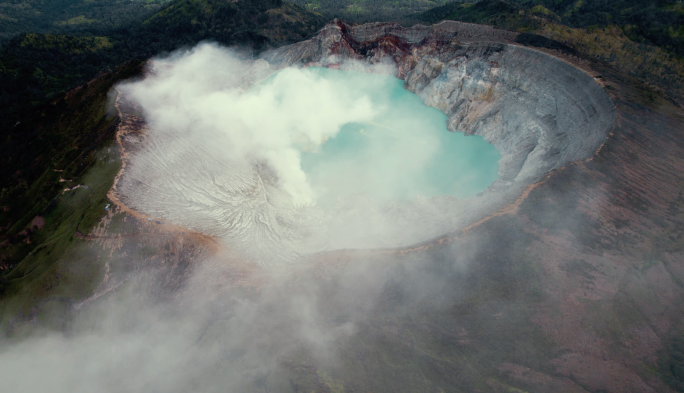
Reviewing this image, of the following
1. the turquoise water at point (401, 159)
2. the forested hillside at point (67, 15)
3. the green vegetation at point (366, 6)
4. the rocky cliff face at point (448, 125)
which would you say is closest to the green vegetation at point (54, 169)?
the rocky cliff face at point (448, 125)

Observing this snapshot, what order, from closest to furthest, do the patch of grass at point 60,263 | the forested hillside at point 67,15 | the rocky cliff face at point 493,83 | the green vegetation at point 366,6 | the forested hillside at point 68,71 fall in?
the patch of grass at point 60,263, the forested hillside at point 68,71, the rocky cliff face at point 493,83, the forested hillside at point 67,15, the green vegetation at point 366,6

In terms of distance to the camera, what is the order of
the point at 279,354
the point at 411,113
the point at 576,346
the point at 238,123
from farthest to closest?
the point at 411,113
the point at 238,123
the point at 279,354
the point at 576,346

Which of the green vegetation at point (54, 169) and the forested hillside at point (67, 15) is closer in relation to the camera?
the green vegetation at point (54, 169)

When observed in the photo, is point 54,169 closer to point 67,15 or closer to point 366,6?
point 366,6

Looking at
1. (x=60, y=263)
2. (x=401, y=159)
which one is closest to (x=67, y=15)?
(x=60, y=263)

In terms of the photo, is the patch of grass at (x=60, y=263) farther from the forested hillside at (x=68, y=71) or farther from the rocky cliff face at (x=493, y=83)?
the rocky cliff face at (x=493, y=83)

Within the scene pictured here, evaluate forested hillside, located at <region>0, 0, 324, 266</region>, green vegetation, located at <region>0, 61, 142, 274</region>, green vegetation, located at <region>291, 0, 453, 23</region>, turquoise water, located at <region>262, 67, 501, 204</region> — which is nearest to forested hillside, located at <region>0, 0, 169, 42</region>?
forested hillside, located at <region>0, 0, 324, 266</region>

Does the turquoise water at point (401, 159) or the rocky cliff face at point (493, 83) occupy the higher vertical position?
the rocky cliff face at point (493, 83)

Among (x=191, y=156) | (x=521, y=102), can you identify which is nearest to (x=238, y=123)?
(x=191, y=156)

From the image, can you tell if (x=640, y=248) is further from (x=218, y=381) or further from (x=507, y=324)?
(x=218, y=381)
